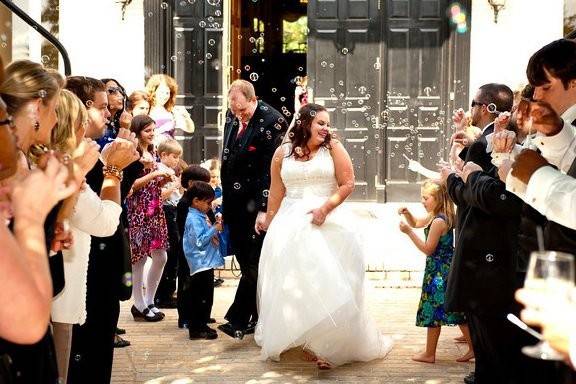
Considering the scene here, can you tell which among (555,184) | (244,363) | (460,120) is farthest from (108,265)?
(555,184)

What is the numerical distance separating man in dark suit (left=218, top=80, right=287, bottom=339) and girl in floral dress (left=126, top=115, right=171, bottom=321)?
59cm

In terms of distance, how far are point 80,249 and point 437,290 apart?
2708 millimetres

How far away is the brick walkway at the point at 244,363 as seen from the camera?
6078 millimetres

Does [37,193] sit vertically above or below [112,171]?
above

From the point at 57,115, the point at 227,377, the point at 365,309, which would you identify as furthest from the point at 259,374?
the point at 57,115

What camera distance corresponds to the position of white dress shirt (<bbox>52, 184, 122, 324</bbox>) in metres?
4.37

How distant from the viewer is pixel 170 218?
A: 27.6ft

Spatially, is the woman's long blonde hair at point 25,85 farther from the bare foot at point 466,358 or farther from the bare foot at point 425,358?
the bare foot at point 466,358

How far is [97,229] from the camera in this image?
4426mm

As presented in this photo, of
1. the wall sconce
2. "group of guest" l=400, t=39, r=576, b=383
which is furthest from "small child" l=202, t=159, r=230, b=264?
the wall sconce

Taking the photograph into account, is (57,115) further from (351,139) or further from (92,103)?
(351,139)

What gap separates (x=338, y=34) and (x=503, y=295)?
10.2 metres

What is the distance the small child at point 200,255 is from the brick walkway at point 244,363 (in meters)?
0.16

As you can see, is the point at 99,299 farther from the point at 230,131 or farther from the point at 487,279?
the point at 230,131
